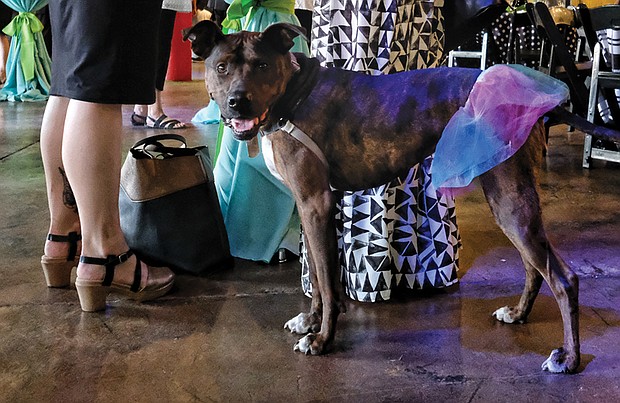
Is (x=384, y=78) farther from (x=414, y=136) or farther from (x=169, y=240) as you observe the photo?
(x=169, y=240)

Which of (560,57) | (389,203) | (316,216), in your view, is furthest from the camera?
(560,57)

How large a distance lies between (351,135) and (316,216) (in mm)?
248

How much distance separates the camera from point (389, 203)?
2.47 meters

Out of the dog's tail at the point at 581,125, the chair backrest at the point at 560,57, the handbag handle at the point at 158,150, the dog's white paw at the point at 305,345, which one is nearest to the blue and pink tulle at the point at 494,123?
the dog's tail at the point at 581,125

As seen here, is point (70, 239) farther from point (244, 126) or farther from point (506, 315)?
point (506, 315)

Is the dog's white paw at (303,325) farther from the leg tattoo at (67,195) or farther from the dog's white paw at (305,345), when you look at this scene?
the leg tattoo at (67,195)

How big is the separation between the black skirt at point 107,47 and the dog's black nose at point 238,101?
546 mm

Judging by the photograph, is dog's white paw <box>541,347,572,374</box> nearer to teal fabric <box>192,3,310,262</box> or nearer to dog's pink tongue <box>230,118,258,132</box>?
dog's pink tongue <box>230,118,258,132</box>

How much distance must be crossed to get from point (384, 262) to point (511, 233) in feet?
2.05

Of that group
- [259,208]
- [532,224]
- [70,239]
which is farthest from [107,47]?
[532,224]

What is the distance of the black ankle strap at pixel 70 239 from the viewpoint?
256cm

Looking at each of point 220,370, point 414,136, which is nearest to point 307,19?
point 414,136

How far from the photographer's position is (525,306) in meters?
2.31

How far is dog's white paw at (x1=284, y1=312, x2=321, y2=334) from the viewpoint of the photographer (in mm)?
2232
